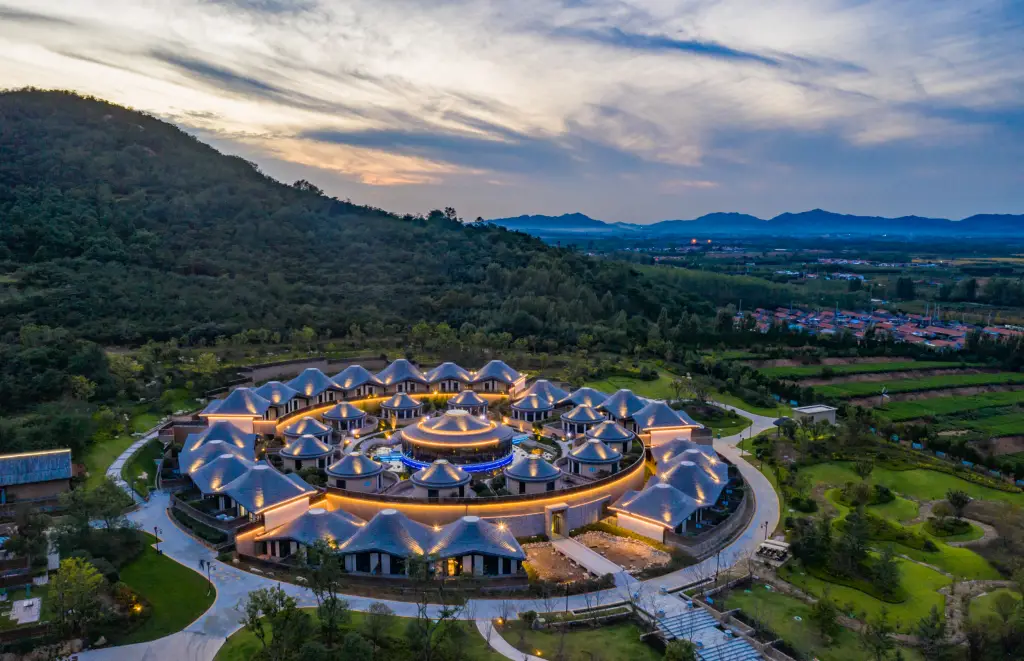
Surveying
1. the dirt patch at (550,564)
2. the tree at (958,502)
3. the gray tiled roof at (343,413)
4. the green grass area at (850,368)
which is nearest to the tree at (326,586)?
the dirt patch at (550,564)

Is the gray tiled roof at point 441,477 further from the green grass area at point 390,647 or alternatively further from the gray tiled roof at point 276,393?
the gray tiled roof at point 276,393

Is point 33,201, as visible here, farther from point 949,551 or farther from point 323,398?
point 949,551

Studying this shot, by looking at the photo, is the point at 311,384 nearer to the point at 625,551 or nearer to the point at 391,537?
the point at 391,537

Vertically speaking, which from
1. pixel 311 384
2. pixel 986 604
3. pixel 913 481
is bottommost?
pixel 986 604

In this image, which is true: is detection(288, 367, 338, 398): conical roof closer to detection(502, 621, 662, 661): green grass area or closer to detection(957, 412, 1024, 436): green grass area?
detection(502, 621, 662, 661): green grass area

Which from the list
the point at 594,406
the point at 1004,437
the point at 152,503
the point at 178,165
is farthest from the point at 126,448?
the point at 178,165

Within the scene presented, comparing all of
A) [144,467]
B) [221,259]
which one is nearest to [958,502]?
[144,467]

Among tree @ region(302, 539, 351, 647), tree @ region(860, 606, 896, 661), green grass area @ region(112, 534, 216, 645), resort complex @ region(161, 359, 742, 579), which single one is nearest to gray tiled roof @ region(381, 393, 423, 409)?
resort complex @ region(161, 359, 742, 579)
